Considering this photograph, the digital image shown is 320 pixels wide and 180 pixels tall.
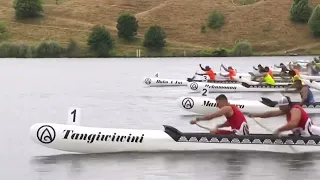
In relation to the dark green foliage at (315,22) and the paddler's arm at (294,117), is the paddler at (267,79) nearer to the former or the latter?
the paddler's arm at (294,117)

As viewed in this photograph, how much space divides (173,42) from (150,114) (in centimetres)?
10137

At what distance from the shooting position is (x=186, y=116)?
3388 centimetres

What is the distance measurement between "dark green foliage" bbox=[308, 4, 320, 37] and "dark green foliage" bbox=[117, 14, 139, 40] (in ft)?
111

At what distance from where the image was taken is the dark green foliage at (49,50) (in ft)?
→ 400

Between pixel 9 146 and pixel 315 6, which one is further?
pixel 315 6

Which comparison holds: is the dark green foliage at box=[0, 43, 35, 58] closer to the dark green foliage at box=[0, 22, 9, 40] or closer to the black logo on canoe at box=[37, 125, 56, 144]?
the dark green foliage at box=[0, 22, 9, 40]

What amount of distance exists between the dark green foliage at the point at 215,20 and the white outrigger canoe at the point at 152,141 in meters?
121

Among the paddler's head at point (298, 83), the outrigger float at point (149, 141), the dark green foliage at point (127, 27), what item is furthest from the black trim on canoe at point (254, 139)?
the dark green foliage at point (127, 27)

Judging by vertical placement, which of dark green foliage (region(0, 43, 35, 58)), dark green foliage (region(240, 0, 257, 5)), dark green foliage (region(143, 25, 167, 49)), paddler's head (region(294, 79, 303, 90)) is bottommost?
dark green foliage (region(0, 43, 35, 58))

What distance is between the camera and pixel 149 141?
72.5 ft

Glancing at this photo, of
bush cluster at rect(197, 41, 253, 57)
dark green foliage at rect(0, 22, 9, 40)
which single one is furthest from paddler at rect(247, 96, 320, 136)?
dark green foliage at rect(0, 22, 9, 40)

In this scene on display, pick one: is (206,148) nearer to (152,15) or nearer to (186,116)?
(186,116)

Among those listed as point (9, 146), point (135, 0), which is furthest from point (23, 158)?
point (135, 0)

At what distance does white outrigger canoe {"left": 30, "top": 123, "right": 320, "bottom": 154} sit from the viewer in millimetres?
21531
